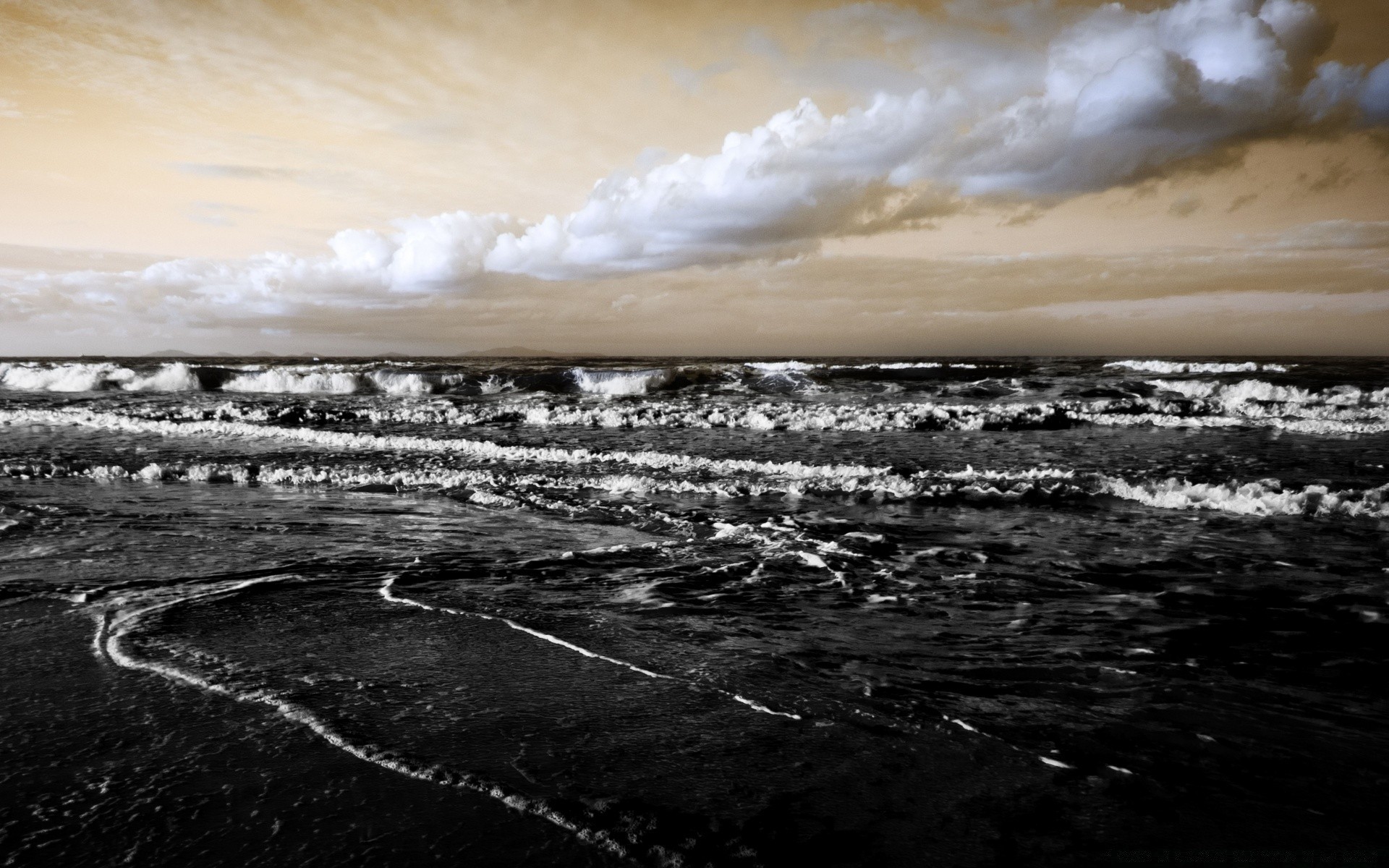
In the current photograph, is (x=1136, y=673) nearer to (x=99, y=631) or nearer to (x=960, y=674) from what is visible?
(x=960, y=674)

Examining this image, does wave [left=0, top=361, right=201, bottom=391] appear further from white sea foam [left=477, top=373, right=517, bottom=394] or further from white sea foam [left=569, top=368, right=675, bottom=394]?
white sea foam [left=569, top=368, right=675, bottom=394]

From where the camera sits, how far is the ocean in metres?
2.53

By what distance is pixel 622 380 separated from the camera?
3269 cm

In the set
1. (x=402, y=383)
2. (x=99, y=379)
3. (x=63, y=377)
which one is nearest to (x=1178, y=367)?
(x=402, y=383)

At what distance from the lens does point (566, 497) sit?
908 cm

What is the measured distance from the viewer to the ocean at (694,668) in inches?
99.6

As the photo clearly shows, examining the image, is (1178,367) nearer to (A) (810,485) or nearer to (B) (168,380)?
(A) (810,485)

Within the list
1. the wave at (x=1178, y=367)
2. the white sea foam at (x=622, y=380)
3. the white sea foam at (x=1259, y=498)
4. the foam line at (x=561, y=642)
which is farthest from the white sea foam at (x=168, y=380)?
the wave at (x=1178, y=367)

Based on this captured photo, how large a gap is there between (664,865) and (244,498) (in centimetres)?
844

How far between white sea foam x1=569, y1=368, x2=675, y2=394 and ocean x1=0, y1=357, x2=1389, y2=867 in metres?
21.1

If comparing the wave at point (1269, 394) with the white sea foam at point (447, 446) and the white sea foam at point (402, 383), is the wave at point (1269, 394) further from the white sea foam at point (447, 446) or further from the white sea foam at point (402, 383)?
the white sea foam at point (402, 383)

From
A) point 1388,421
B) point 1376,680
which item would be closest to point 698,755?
point 1376,680

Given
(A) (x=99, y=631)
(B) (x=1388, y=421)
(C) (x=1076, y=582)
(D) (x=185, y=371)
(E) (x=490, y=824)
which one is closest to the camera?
(E) (x=490, y=824)

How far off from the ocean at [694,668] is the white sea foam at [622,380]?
69.3 feet
